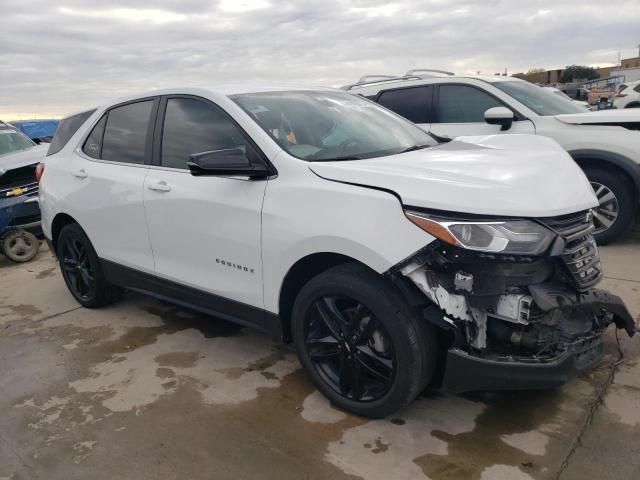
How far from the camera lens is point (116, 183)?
403 cm

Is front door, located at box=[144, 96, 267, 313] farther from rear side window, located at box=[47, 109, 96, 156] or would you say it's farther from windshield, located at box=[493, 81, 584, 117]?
windshield, located at box=[493, 81, 584, 117]

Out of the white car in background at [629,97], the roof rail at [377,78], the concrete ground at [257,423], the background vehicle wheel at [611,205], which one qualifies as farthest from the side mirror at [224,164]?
the white car in background at [629,97]

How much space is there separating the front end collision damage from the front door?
1009mm

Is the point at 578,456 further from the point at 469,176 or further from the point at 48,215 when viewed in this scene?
the point at 48,215

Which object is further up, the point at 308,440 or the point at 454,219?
the point at 454,219

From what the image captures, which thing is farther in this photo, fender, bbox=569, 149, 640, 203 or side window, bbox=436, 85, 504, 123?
side window, bbox=436, 85, 504, 123

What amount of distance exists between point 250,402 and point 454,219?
1.63m

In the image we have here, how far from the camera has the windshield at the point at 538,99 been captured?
616 cm

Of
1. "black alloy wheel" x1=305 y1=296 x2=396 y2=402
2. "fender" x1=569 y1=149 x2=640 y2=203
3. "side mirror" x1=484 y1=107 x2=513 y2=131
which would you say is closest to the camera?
"black alloy wheel" x1=305 y1=296 x2=396 y2=402

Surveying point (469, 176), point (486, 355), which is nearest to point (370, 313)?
point (486, 355)

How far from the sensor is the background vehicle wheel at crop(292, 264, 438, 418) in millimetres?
2553

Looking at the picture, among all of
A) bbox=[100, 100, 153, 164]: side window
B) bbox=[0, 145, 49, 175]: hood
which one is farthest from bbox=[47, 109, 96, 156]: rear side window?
bbox=[0, 145, 49, 175]: hood

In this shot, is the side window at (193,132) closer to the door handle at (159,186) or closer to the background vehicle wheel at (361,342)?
the door handle at (159,186)

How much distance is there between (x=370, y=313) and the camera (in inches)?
106
